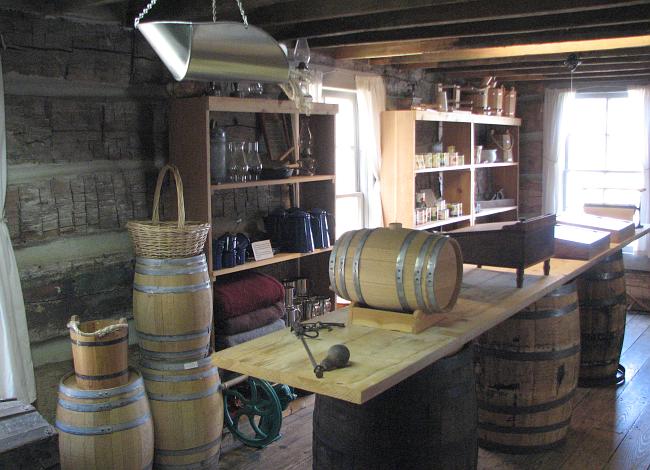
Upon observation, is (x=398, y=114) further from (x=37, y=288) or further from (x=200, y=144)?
(x=37, y=288)

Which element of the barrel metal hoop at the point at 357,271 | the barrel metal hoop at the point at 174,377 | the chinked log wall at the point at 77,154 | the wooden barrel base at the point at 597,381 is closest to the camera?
the barrel metal hoop at the point at 357,271

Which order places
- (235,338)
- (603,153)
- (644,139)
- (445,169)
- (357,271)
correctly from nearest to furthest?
(357,271) < (235,338) < (445,169) < (644,139) < (603,153)

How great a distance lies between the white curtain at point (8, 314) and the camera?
3133 mm

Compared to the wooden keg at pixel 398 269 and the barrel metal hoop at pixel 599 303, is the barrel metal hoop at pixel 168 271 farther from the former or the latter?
the barrel metal hoop at pixel 599 303

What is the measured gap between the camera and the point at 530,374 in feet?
11.0

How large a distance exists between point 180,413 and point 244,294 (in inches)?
33.4

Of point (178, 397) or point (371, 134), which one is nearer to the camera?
point (178, 397)

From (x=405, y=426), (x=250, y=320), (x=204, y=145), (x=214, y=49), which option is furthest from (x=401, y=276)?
(x=250, y=320)

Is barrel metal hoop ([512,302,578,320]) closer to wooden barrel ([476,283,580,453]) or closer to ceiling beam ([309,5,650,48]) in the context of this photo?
wooden barrel ([476,283,580,453])

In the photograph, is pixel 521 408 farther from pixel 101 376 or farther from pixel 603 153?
pixel 603 153

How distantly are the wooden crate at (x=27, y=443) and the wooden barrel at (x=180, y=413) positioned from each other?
90 centimetres

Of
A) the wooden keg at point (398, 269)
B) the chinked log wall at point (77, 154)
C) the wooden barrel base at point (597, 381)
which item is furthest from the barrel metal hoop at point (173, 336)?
the wooden barrel base at point (597, 381)

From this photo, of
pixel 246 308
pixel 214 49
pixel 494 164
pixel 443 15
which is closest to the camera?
pixel 214 49

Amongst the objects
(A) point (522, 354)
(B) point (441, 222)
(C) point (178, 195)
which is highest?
(C) point (178, 195)
